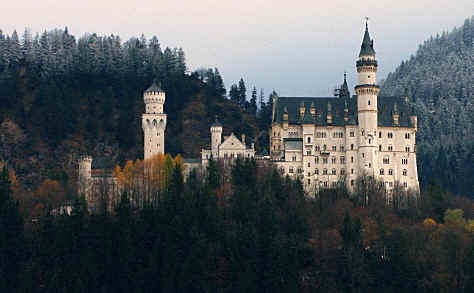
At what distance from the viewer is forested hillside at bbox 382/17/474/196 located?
12891 centimetres

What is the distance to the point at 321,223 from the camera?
80938mm

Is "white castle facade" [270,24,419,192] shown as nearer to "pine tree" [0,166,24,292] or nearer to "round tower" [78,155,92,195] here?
"round tower" [78,155,92,195]

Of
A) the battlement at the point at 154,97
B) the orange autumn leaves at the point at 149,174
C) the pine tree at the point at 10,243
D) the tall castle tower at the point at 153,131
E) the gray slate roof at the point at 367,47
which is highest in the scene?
the gray slate roof at the point at 367,47

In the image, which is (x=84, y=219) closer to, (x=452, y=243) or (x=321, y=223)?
(x=321, y=223)

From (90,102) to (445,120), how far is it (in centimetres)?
8082

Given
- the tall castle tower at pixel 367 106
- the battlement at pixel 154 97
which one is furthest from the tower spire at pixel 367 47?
the battlement at pixel 154 97

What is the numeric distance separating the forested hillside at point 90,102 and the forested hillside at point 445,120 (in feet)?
103

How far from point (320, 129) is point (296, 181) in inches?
375

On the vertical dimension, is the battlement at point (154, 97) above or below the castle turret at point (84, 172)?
above

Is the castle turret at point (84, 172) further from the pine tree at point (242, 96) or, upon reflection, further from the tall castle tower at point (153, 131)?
the pine tree at point (242, 96)

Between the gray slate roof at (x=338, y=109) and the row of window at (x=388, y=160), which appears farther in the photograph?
the gray slate roof at (x=338, y=109)

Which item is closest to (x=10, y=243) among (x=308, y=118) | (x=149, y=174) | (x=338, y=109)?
(x=149, y=174)

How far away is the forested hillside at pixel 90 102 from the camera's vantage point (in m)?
107

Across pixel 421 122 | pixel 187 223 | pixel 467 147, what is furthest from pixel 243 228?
pixel 421 122
